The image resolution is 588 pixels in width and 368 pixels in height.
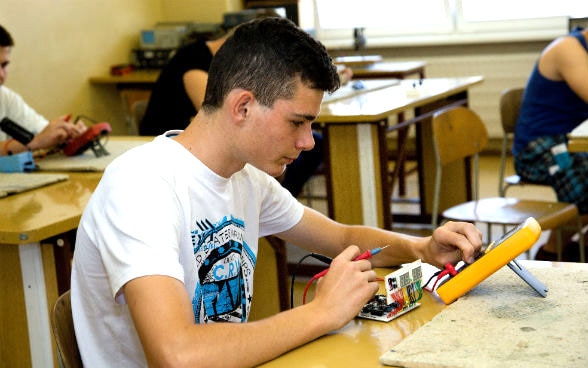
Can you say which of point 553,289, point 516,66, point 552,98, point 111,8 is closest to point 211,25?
point 111,8

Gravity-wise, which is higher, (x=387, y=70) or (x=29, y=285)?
(x=387, y=70)

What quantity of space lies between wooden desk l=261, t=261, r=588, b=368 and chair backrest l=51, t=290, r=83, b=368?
38cm

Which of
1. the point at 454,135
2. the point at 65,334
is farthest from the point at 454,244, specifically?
the point at 454,135

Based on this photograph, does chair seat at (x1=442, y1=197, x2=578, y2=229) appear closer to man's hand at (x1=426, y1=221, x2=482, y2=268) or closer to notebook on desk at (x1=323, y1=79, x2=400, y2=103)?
notebook on desk at (x1=323, y1=79, x2=400, y2=103)

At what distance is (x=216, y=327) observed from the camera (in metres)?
1.18

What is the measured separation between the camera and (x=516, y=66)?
577 cm

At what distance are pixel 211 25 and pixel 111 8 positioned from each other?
0.75 metres

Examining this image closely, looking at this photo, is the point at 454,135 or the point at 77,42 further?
the point at 77,42

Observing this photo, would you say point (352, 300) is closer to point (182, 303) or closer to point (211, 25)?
point (182, 303)

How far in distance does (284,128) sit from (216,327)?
35cm

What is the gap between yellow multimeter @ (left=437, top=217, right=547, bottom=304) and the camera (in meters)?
1.29

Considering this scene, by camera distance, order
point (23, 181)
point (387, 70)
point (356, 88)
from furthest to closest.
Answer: point (387, 70) → point (356, 88) → point (23, 181)

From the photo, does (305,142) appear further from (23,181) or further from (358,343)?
(23,181)

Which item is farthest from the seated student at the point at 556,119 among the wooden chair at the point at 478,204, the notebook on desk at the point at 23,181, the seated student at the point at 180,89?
the notebook on desk at the point at 23,181
